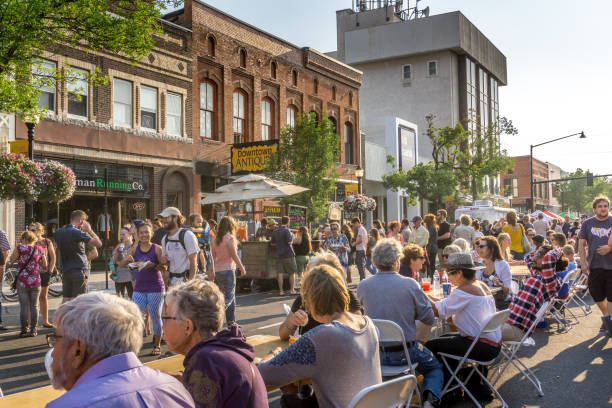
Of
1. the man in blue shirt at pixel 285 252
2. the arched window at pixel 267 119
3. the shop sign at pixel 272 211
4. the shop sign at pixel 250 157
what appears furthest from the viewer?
the arched window at pixel 267 119

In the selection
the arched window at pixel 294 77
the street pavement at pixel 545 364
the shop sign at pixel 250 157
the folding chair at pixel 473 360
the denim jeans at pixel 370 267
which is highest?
the arched window at pixel 294 77

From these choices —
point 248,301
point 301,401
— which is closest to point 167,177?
point 248,301

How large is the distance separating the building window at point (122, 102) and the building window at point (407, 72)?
43495mm

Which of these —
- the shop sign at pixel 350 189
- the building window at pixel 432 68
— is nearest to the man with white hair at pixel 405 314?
the shop sign at pixel 350 189

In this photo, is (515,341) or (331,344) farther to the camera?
(515,341)

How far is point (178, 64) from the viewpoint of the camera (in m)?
21.6

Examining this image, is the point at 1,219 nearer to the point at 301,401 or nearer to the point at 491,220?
the point at 301,401

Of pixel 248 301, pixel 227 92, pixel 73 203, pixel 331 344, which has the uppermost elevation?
pixel 227 92

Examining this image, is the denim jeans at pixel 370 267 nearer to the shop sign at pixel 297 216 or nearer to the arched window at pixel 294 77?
the shop sign at pixel 297 216

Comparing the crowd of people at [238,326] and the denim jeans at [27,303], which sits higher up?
the crowd of people at [238,326]

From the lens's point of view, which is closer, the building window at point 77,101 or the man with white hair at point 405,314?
the man with white hair at point 405,314

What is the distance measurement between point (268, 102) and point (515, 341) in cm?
2225

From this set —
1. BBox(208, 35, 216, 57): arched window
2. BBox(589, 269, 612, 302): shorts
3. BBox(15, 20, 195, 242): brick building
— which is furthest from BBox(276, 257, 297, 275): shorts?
BBox(208, 35, 216, 57): arched window

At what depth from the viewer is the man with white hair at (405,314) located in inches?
187
